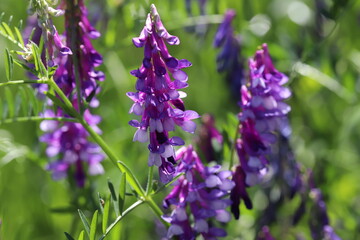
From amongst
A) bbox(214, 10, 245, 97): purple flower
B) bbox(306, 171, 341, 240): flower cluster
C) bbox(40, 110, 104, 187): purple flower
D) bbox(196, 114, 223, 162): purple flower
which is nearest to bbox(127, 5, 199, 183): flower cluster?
bbox(196, 114, 223, 162): purple flower

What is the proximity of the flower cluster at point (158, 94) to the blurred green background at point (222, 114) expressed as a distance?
0.55 metres

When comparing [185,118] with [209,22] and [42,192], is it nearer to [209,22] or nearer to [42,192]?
[209,22]

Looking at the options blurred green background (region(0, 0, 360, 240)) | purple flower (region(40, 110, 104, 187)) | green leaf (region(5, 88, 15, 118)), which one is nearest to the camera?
green leaf (region(5, 88, 15, 118))

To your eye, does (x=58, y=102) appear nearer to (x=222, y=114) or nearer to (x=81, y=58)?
(x=81, y=58)

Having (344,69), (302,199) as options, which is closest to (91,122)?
(302,199)

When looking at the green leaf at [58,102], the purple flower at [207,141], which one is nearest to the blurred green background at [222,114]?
the purple flower at [207,141]

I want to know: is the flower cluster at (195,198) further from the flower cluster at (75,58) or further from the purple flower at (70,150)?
the purple flower at (70,150)

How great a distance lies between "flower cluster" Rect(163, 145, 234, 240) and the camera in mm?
1599

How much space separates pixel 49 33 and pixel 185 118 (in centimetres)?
38

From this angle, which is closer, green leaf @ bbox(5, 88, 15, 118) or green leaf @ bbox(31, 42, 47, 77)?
green leaf @ bbox(31, 42, 47, 77)

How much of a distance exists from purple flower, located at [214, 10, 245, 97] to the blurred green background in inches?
7.3

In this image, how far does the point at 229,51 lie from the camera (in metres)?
2.38

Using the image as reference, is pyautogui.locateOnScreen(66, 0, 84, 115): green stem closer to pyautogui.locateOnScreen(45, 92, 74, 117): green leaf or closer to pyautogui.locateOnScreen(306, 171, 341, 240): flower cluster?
pyautogui.locateOnScreen(45, 92, 74, 117): green leaf

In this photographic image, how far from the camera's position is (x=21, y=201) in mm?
2676
